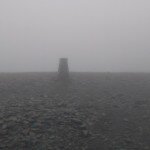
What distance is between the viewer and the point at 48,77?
1650 centimetres

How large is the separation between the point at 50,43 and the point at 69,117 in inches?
1731

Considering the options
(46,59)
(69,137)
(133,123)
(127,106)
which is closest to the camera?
(69,137)

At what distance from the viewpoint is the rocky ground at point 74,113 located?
9977mm

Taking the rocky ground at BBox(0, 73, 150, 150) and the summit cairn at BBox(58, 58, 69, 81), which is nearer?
the rocky ground at BBox(0, 73, 150, 150)

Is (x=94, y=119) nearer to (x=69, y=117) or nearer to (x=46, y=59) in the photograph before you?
(x=69, y=117)

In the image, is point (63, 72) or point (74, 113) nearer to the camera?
point (74, 113)

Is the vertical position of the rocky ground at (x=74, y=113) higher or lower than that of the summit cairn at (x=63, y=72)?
lower

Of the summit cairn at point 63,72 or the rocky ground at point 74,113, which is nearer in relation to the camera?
the rocky ground at point 74,113

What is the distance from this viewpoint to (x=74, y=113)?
11836 mm

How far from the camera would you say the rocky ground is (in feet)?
32.7

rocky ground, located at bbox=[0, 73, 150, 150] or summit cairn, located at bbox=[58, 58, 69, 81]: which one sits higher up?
summit cairn, located at bbox=[58, 58, 69, 81]

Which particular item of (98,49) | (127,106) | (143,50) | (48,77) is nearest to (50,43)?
(98,49)

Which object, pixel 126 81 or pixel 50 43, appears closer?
pixel 126 81

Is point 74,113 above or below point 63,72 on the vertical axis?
below
